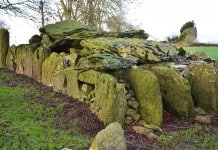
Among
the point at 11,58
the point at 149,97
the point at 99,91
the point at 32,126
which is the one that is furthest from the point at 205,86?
the point at 11,58

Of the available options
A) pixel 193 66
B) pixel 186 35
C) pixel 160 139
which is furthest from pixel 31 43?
pixel 186 35

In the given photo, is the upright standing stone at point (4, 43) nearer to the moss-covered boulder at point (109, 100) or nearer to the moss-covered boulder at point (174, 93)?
the moss-covered boulder at point (109, 100)

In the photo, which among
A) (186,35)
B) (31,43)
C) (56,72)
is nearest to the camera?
(56,72)

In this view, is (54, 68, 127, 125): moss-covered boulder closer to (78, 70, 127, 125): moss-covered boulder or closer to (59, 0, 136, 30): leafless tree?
(78, 70, 127, 125): moss-covered boulder

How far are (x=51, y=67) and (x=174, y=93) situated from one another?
3.54 meters

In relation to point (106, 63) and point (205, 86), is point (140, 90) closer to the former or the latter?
point (106, 63)

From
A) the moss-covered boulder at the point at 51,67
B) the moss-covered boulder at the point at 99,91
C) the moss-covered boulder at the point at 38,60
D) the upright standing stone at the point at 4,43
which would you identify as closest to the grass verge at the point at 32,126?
the moss-covered boulder at the point at 99,91

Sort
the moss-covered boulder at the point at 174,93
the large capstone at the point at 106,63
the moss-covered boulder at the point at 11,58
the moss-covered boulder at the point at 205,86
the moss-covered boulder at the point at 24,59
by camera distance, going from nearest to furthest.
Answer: the large capstone at the point at 106,63 → the moss-covered boulder at the point at 174,93 → the moss-covered boulder at the point at 205,86 → the moss-covered boulder at the point at 24,59 → the moss-covered boulder at the point at 11,58

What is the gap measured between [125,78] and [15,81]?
4.00 meters

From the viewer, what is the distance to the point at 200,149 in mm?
6297

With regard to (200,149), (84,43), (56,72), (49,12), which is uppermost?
(49,12)

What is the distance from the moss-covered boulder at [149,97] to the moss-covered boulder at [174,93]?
1.89 ft

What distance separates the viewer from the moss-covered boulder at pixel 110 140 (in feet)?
17.6

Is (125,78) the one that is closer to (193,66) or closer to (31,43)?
(193,66)
